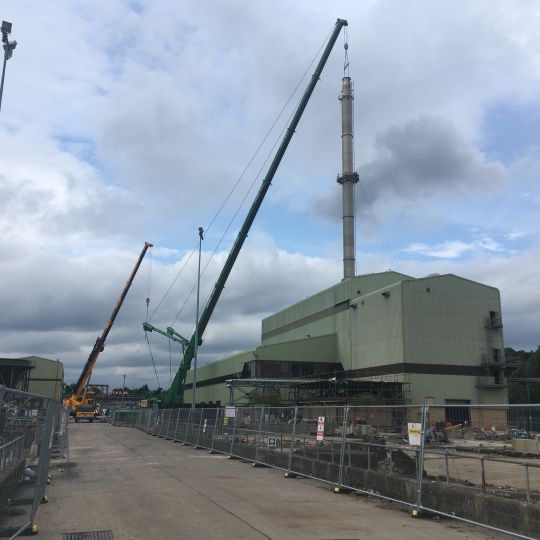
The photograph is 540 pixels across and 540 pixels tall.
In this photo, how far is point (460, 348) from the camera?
61.0 meters

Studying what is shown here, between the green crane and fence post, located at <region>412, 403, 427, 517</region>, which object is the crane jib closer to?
the green crane

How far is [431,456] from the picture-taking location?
10.2m

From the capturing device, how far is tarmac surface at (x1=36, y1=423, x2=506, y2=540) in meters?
8.63

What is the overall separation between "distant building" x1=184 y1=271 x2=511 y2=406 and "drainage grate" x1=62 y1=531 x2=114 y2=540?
162 feet

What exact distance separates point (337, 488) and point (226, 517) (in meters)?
4.01

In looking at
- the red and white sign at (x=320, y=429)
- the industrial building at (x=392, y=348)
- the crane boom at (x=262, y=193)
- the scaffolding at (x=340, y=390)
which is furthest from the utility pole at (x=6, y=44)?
the industrial building at (x=392, y=348)

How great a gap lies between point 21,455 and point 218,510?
366 centimetres

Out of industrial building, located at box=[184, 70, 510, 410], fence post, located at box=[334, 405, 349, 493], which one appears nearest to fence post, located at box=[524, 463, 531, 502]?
fence post, located at box=[334, 405, 349, 493]

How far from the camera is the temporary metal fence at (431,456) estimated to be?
335 inches

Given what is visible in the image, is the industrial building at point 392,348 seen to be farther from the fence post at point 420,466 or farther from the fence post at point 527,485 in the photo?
the fence post at point 527,485

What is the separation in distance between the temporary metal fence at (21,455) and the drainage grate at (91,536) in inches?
24.7

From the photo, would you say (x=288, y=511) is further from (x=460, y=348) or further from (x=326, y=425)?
(x=460, y=348)

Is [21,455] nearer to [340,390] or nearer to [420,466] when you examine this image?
[420,466]

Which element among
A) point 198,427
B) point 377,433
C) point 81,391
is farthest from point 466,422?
point 81,391
